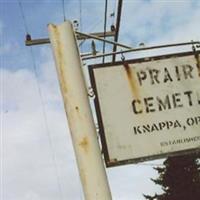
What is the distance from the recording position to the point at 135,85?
11.6 feet

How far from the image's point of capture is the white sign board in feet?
11.2

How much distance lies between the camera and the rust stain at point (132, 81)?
351cm

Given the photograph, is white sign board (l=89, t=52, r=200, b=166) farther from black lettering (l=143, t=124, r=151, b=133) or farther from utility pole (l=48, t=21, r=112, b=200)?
utility pole (l=48, t=21, r=112, b=200)

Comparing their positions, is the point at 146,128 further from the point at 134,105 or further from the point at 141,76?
the point at 141,76

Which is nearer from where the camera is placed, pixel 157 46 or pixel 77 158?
pixel 77 158

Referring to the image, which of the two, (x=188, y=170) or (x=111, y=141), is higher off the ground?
(x=188, y=170)

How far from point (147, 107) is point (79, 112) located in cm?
56

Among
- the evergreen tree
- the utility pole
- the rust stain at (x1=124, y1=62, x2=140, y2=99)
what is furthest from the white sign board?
the evergreen tree

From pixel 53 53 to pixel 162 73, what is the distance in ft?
2.51

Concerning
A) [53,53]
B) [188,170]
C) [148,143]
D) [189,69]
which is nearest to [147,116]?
[148,143]

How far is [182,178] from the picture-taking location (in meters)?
41.2

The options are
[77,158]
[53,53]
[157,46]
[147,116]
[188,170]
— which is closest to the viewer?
[77,158]

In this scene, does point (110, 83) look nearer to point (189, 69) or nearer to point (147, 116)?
point (147, 116)

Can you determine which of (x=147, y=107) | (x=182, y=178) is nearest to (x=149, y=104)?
(x=147, y=107)
